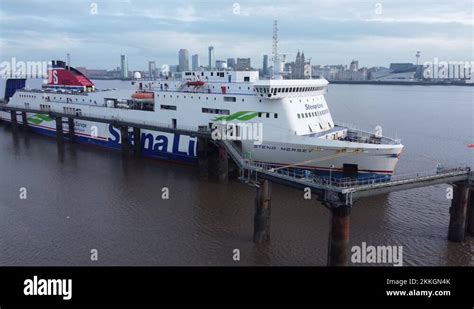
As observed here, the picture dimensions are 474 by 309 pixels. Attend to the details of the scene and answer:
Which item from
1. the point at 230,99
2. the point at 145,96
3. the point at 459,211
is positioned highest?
the point at 145,96

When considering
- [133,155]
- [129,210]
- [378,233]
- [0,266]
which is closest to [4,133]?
[133,155]

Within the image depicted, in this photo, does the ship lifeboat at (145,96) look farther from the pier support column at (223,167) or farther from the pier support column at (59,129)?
the pier support column at (59,129)

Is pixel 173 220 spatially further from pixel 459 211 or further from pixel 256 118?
pixel 459 211

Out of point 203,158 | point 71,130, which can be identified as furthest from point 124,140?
point 71,130

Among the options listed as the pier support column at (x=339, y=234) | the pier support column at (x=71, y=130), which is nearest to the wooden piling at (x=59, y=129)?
the pier support column at (x=71, y=130)

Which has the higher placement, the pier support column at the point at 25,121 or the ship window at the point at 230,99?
the ship window at the point at 230,99

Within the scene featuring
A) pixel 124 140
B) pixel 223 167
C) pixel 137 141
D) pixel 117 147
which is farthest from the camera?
pixel 117 147
